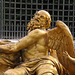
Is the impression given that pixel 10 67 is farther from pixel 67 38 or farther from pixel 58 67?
pixel 67 38

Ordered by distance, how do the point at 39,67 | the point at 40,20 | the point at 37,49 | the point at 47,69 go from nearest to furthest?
the point at 47,69 → the point at 39,67 → the point at 37,49 → the point at 40,20

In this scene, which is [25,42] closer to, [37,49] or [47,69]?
[37,49]

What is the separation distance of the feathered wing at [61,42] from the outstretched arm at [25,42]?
206mm

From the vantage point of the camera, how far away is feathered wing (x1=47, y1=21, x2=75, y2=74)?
125 inches

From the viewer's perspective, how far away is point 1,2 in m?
7.12

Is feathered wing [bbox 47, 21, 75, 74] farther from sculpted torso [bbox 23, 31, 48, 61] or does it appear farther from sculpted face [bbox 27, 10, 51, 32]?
sculpted face [bbox 27, 10, 51, 32]

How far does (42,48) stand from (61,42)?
343 millimetres

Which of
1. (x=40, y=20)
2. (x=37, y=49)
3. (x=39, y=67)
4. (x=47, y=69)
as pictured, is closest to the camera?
(x=47, y=69)

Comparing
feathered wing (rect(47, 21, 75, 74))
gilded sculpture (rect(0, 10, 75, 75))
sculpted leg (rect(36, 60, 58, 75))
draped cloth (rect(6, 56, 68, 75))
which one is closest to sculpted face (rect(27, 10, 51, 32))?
gilded sculpture (rect(0, 10, 75, 75))

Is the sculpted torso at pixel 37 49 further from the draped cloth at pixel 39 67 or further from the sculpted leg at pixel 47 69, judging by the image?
the sculpted leg at pixel 47 69

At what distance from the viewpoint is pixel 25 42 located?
3.13m

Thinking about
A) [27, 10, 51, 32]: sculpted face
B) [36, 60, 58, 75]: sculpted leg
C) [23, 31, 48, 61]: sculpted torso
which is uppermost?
[27, 10, 51, 32]: sculpted face

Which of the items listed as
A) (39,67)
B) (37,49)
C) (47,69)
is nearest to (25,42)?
(37,49)

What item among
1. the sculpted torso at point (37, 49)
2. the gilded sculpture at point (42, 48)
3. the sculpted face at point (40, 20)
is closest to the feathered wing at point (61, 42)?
the gilded sculpture at point (42, 48)
